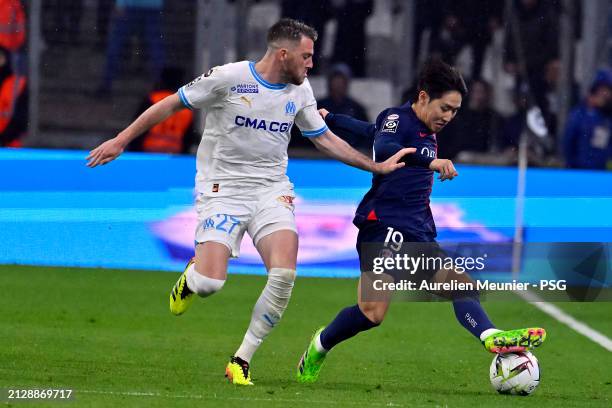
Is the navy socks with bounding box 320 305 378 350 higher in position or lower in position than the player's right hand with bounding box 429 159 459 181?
lower

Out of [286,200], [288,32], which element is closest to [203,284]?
[286,200]

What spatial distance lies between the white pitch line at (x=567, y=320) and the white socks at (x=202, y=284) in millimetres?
3762

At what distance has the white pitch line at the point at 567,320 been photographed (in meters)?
10.9

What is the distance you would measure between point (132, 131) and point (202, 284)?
0.94 metres

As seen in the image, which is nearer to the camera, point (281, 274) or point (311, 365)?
point (281, 274)

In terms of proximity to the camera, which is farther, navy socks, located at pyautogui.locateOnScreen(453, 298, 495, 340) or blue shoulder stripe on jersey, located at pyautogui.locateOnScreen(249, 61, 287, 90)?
blue shoulder stripe on jersey, located at pyautogui.locateOnScreen(249, 61, 287, 90)

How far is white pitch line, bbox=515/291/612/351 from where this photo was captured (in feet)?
35.8

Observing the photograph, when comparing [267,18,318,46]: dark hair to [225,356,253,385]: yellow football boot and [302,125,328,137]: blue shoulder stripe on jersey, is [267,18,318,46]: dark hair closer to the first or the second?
[302,125,328,137]: blue shoulder stripe on jersey

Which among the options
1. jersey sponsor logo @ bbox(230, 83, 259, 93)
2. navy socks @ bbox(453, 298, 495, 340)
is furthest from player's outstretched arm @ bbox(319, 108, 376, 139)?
navy socks @ bbox(453, 298, 495, 340)

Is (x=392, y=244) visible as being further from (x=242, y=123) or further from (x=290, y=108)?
(x=242, y=123)

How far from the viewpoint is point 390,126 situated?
7.93m

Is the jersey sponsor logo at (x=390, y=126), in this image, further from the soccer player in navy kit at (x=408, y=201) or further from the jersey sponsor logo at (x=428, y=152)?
the jersey sponsor logo at (x=428, y=152)

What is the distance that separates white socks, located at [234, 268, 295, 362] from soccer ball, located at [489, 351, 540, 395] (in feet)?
4.07

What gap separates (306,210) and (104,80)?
8.09 feet
